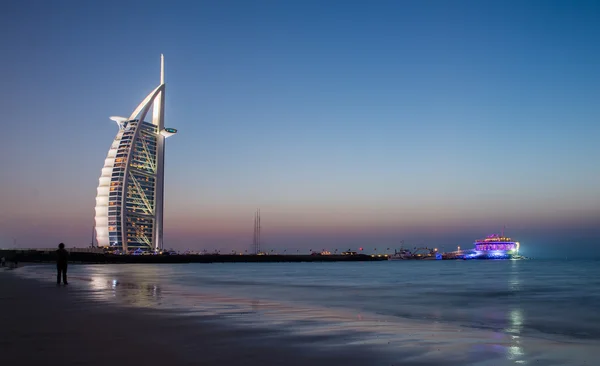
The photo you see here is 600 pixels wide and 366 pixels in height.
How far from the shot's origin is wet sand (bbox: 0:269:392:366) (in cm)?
847

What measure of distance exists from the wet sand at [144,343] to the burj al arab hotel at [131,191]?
176m

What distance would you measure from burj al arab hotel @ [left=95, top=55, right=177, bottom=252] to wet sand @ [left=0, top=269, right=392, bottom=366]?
577ft

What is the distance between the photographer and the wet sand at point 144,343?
27.8ft

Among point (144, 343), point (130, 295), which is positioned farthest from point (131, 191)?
point (144, 343)

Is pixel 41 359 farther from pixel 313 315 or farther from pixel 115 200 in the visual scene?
pixel 115 200

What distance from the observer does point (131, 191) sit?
187 metres

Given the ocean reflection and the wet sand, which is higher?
the wet sand

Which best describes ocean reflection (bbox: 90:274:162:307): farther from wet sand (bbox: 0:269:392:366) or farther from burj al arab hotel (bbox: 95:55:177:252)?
burj al arab hotel (bbox: 95:55:177:252)

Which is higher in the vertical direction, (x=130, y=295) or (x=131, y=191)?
(x=131, y=191)

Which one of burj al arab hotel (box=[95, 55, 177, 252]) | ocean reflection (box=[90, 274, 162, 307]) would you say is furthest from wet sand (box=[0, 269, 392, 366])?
burj al arab hotel (box=[95, 55, 177, 252])

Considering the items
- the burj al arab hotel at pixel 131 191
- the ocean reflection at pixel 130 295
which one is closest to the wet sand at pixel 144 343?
the ocean reflection at pixel 130 295

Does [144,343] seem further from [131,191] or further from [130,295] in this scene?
[131,191]

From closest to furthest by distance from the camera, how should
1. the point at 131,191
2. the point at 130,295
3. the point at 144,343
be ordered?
the point at 144,343 < the point at 130,295 < the point at 131,191

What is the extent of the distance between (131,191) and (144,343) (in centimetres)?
18538
